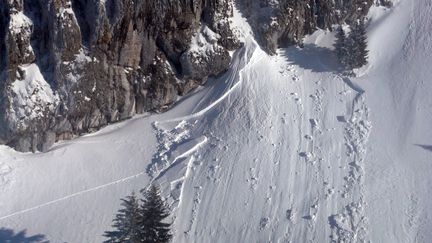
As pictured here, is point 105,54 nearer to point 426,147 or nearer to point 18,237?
point 18,237

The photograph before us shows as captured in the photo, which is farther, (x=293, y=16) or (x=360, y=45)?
(x=293, y=16)

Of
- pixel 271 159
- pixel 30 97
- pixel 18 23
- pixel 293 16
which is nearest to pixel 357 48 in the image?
pixel 293 16

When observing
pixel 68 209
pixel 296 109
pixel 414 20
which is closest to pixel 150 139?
pixel 68 209

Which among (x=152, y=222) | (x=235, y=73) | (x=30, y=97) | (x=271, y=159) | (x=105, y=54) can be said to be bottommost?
(x=152, y=222)

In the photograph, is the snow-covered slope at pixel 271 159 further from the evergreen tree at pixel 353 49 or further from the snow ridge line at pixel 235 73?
the evergreen tree at pixel 353 49

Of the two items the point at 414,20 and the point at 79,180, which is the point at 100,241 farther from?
the point at 414,20

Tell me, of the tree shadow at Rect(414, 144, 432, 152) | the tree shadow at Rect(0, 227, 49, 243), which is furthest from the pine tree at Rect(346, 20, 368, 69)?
→ the tree shadow at Rect(0, 227, 49, 243)
